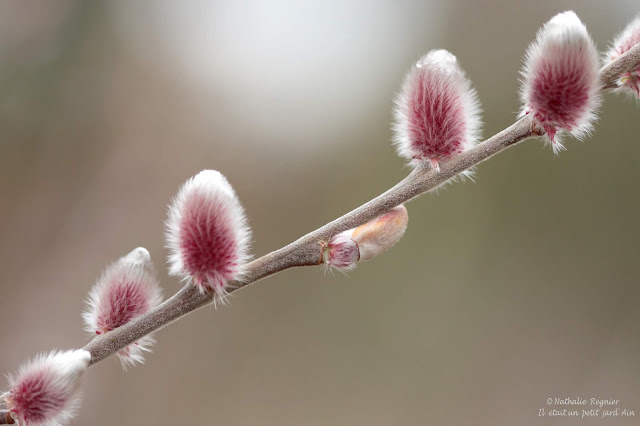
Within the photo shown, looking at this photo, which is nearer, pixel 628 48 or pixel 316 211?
pixel 628 48

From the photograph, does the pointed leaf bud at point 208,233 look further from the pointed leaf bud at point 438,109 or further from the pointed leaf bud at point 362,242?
the pointed leaf bud at point 438,109

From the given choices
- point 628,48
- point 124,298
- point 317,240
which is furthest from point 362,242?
point 628,48

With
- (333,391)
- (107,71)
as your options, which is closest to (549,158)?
(333,391)

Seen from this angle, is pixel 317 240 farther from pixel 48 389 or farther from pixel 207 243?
pixel 48 389

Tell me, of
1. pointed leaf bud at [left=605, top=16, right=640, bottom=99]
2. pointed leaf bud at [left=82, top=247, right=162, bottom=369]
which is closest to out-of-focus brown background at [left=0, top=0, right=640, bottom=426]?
pointed leaf bud at [left=82, top=247, right=162, bottom=369]

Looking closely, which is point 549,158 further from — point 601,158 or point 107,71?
point 107,71

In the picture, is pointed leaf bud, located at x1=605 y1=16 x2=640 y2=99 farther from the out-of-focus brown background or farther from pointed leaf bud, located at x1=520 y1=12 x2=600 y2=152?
the out-of-focus brown background

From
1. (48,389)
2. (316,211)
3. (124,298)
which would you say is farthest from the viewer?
(316,211)
